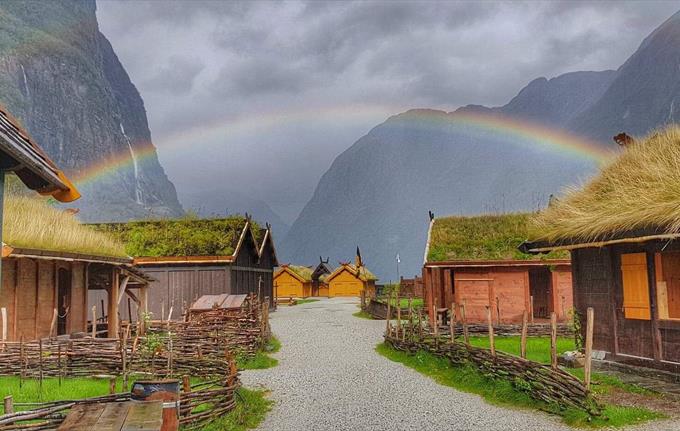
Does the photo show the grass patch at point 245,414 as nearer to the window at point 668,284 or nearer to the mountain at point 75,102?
the window at point 668,284

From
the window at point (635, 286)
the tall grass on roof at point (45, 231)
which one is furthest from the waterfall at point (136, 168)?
the window at point (635, 286)

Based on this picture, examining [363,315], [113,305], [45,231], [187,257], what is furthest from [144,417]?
[363,315]

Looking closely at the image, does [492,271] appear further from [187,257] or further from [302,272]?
[302,272]

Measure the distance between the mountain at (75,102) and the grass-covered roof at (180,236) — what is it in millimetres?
94245

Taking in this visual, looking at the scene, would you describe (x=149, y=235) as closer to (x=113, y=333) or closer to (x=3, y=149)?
(x=113, y=333)

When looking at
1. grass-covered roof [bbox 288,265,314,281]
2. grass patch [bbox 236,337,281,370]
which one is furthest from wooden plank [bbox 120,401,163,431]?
grass-covered roof [bbox 288,265,314,281]

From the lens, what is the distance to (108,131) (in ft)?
533

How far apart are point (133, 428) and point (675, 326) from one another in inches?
400

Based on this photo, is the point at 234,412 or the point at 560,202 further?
the point at 560,202

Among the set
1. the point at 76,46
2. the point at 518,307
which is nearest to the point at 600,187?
the point at 518,307

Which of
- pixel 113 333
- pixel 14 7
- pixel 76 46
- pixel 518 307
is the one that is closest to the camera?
pixel 113 333

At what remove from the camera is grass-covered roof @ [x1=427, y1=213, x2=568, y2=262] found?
78.2 ft

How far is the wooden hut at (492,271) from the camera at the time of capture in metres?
23.6

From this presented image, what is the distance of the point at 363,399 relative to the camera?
11.5 metres
